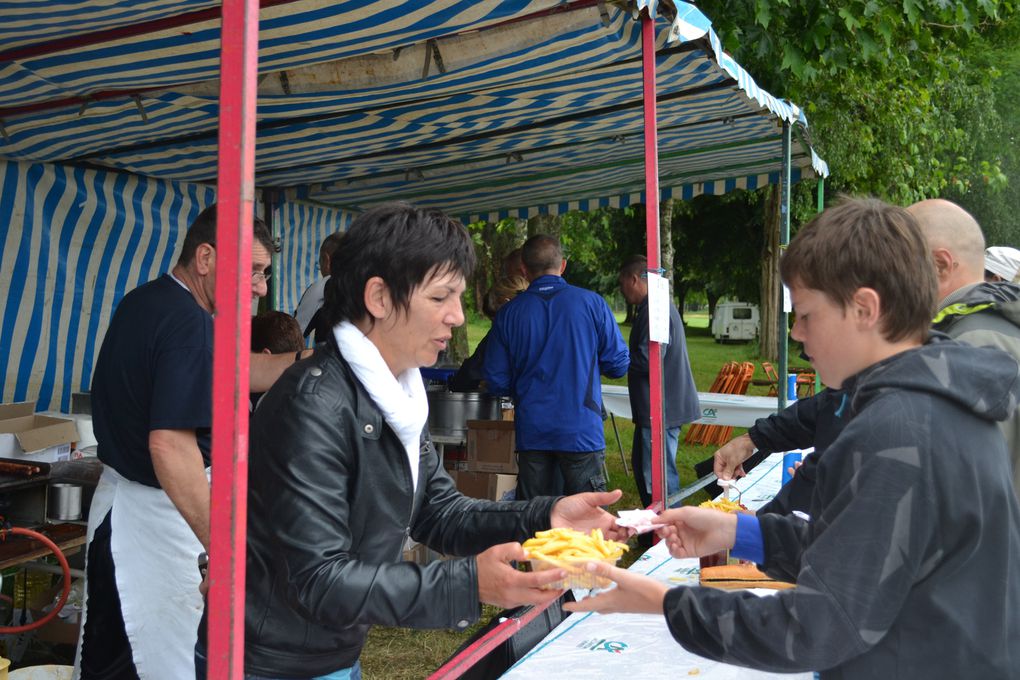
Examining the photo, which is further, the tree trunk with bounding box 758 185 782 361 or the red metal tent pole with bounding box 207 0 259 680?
the tree trunk with bounding box 758 185 782 361

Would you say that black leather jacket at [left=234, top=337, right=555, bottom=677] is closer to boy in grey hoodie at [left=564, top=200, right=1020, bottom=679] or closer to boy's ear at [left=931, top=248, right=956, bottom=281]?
boy in grey hoodie at [left=564, top=200, right=1020, bottom=679]

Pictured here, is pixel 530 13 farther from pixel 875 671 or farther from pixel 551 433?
pixel 875 671

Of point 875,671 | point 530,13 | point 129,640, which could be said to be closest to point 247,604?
point 875,671

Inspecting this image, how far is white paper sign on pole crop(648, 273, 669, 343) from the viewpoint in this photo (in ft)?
11.8

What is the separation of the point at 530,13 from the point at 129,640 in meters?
2.87

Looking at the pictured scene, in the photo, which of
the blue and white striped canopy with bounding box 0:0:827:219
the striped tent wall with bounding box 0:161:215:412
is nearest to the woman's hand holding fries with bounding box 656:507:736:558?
the blue and white striped canopy with bounding box 0:0:827:219

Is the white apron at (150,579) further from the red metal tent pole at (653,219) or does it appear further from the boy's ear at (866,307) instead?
the boy's ear at (866,307)

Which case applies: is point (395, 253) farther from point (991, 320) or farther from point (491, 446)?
point (491, 446)

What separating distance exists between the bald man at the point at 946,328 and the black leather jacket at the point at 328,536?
104 cm

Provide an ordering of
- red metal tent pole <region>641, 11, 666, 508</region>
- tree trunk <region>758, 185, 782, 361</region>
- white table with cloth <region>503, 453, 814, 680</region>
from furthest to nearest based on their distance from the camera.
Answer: tree trunk <region>758, 185, 782, 361</region> < red metal tent pole <region>641, 11, 666, 508</region> < white table with cloth <region>503, 453, 814, 680</region>

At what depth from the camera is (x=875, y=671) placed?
148 cm

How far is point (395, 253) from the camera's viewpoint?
5.88ft

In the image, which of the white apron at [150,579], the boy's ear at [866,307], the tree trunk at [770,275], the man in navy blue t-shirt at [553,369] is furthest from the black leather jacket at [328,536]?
the tree trunk at [770,275]

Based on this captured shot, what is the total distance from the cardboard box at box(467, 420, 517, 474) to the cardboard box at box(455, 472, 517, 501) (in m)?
0.04
